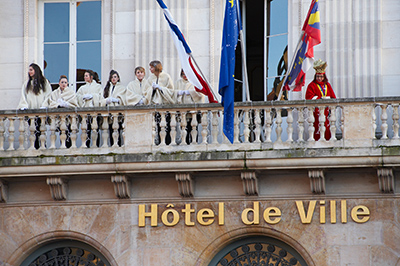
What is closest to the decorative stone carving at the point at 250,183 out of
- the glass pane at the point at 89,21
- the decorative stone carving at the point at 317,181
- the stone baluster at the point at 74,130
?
the decorative stone carving at the point at 317,181

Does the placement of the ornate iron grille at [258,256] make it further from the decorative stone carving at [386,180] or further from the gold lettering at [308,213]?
the decorative stone carving at [386,180]

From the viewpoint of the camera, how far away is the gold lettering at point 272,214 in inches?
822

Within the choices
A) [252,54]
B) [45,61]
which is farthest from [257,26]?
[45,61]

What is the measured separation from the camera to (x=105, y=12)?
76.7 ft

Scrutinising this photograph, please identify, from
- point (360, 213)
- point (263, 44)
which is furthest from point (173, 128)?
point (360, 213)

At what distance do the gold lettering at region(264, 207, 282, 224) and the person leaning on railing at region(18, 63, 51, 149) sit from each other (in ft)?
15.0

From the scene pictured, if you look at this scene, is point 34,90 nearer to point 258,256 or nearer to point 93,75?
point 93,75

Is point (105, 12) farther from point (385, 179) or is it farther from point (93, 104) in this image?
point (385, 179)

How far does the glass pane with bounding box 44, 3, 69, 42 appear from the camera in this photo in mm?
23734

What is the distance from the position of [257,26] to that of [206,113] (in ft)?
10.2

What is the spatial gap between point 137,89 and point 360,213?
4.59 meters

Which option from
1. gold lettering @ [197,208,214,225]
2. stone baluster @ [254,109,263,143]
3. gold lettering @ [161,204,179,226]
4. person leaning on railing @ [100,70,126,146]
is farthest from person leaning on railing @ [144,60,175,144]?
stone baluster @ [254,109,263,143]

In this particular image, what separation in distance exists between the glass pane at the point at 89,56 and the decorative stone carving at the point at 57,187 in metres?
2.97

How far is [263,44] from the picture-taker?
923 inches
